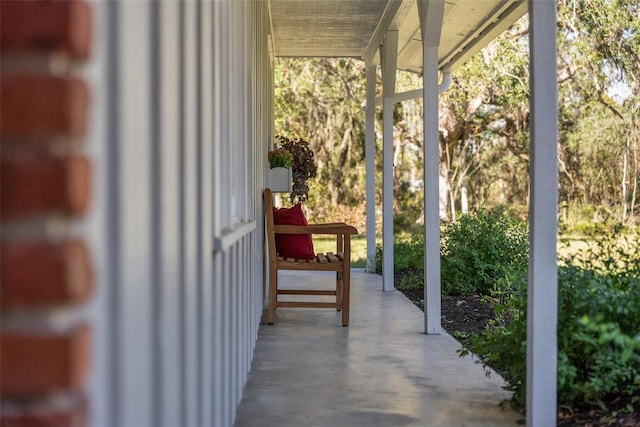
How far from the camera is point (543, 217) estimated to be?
2949 millimetres

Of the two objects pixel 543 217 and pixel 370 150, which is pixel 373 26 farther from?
pixel 543 217

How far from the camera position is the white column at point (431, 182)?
536cm

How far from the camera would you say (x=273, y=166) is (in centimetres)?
687

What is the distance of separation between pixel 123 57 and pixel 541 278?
2158 mm

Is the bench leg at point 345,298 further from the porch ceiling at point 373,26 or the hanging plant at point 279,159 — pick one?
the porch ceiling at point 373,26

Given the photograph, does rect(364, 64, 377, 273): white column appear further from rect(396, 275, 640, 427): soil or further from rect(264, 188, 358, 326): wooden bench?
rect(264, 188, 358, 326): wooden bench

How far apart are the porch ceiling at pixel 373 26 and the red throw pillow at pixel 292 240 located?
2.08 meters

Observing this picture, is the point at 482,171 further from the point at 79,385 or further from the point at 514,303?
the point at 79,385

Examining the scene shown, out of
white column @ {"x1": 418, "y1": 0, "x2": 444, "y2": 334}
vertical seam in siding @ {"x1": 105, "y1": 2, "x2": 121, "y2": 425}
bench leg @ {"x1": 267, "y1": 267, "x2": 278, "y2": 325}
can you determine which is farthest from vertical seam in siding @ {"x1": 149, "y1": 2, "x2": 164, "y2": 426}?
bench leg @ {"x1": 267, "y1": 267, "x2": 278, "y2": 325}

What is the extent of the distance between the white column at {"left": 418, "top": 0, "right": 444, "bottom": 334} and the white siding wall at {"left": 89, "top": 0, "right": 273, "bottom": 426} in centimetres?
242

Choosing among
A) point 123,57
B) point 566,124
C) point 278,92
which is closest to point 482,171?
point 566,124

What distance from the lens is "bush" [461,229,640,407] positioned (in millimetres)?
3025

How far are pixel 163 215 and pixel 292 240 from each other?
4433 millimetres

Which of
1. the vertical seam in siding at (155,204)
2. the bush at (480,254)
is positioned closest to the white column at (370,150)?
the bush at (480,254)
